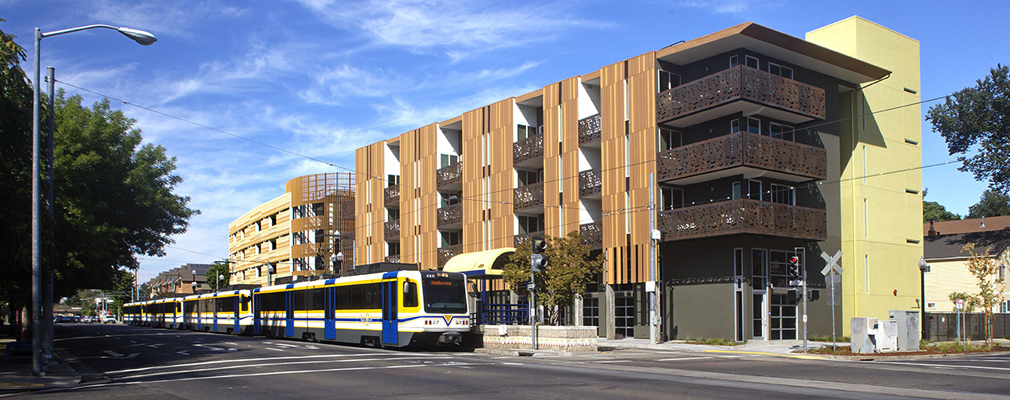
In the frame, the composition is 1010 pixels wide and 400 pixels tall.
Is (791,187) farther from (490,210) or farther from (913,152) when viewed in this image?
(490,210)

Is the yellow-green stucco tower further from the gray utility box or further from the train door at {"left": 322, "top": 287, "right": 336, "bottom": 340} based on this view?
the train door at {"left": 322, "top": 287, "right": 336, "bottom": 340}

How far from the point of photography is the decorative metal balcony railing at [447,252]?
47.6m

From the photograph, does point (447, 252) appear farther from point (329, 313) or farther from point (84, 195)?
point (84, 195)

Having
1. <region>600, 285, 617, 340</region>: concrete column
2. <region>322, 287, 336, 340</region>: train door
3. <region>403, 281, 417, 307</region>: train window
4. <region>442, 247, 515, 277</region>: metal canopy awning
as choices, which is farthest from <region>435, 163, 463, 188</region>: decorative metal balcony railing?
<region>403, 281, 417, 307</region>: train window

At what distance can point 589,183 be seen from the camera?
129ft

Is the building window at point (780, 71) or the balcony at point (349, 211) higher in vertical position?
the building window at point (780, 71)

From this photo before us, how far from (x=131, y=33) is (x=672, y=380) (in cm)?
1405

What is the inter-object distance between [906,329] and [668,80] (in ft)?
48.9

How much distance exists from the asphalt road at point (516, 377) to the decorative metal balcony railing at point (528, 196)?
17.4m

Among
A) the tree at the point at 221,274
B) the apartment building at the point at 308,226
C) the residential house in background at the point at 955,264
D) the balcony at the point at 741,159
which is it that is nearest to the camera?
the balcony at the point at 741,159

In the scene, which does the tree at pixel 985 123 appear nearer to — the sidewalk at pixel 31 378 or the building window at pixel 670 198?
the building window at pixel 670 198

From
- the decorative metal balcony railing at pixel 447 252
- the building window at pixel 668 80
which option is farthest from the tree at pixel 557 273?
the decorative metal balcony railing at pixel 447 252

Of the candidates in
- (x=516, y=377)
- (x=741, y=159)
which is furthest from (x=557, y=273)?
(x=516, y=377)

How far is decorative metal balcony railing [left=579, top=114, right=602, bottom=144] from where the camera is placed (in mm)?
39250
